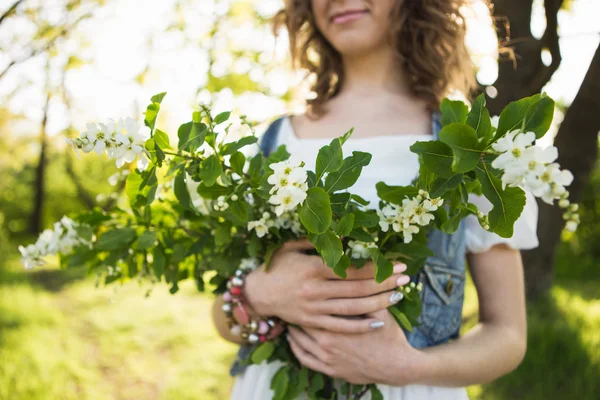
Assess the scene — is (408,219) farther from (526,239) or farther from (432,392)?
(432,392)

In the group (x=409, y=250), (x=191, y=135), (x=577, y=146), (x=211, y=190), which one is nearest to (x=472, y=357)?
(x=409, y=250)

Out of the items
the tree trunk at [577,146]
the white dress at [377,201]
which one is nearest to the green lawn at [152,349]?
the tree trunk at [577,146]

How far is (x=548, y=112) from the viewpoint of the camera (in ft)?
2.49

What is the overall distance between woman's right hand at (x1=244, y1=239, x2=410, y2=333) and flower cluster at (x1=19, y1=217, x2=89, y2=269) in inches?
22.2

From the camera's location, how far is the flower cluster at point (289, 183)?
2.68ft

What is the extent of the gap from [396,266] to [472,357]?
1.35 ft

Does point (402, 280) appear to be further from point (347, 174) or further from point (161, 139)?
point (161, 139)

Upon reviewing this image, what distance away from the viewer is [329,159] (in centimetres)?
88

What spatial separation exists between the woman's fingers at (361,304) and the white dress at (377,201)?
30 cm

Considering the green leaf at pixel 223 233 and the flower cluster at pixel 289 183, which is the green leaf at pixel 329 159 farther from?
the green leaf at pixel 223 233

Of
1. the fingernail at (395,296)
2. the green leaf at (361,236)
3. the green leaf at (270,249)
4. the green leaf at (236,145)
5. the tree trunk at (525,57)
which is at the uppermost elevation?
the green leaf at (236,145)

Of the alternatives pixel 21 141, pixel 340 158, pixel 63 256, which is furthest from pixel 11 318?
pixel 21 141

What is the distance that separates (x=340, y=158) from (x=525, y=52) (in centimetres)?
252

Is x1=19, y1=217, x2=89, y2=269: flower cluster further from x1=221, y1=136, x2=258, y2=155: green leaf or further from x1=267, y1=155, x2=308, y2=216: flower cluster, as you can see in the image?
x1=267, y1=155, x2=308, y2=216: flower cluster
